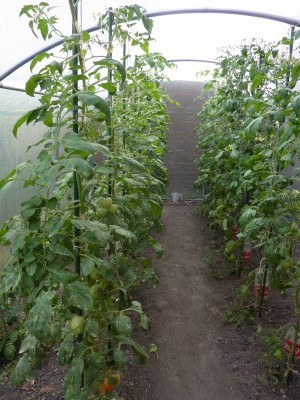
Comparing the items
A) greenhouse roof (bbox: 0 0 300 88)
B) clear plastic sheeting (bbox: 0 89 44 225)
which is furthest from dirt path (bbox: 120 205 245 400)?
greenhouse roof (bbox: 0 0 300 88)

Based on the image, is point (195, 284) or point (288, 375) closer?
point (288, 375)

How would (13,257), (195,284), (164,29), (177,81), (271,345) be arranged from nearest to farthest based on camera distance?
(13,257)
(271,345)
(195,284)
(164,29)
(177,81)

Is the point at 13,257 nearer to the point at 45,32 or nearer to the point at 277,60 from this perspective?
the point at 45,32

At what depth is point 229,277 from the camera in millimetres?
3816

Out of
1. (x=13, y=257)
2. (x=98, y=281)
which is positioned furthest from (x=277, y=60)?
(x=13, y=257)

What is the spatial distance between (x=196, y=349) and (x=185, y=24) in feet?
12.9

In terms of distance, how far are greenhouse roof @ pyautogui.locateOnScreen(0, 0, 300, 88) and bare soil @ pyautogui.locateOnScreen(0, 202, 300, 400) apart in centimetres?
223

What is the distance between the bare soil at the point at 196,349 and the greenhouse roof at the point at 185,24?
2226 mm

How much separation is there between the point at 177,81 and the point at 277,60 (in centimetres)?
517

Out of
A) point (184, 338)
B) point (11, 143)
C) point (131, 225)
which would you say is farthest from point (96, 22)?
point (184, 338)

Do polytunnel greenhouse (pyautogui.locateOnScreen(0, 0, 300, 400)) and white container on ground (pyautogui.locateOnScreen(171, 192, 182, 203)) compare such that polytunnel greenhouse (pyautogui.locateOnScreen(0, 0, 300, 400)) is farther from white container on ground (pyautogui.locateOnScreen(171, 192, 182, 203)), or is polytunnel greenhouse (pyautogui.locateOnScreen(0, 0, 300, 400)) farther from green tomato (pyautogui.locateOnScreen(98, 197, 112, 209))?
white container on ground (pyautogui.locateOnScreen(171, 192, 182, 203))

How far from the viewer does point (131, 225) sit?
2021 millimetres

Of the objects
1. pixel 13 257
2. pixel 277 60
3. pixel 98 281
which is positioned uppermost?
pixel 277 60

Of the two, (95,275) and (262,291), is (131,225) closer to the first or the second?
(95,275)
